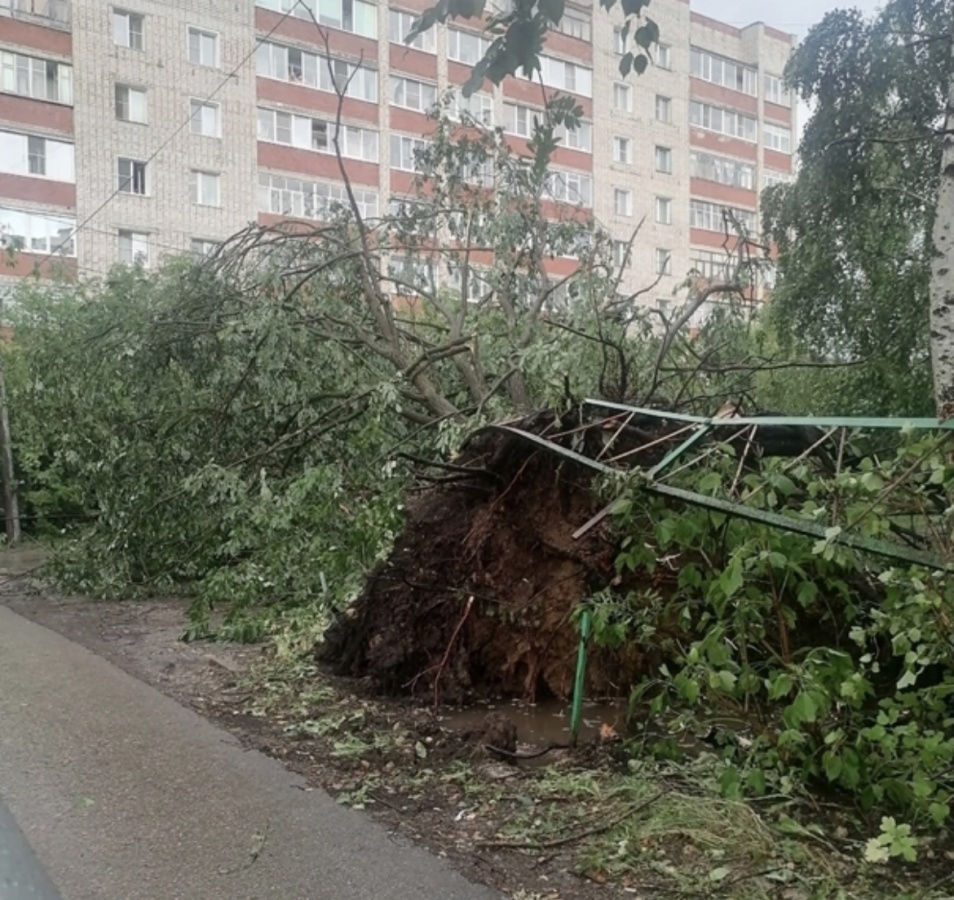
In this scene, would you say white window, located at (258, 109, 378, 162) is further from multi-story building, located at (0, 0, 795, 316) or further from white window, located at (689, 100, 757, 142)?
white window, located at (689, 100, 757, 142)

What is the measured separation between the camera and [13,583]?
38.0 feet

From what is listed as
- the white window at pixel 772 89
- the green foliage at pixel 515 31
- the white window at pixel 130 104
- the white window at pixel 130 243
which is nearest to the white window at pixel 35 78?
the white window at pixel 130 104

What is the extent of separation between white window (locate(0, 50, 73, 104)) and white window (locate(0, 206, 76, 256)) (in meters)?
2.78

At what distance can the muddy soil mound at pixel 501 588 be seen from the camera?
5.70 meters

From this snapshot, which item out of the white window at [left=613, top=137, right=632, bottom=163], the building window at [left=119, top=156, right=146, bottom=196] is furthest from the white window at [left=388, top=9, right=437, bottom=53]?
the building window at [left=119, top=156, right=146, bottom=196]

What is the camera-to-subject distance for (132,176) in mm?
23328

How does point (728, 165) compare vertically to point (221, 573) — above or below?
above

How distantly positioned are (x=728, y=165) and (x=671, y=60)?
176 inches

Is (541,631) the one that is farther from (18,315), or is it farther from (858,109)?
(18,315)

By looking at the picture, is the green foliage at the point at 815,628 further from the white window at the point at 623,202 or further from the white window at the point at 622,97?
the white window at the point at 622,97

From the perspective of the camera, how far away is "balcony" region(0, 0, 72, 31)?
70.8ft

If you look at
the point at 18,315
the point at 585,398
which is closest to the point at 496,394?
the point at 585,398

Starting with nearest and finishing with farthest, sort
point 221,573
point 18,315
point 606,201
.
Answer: point 221,573 → point 18,315 → point 606,201

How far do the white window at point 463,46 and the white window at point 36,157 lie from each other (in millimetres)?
11161
